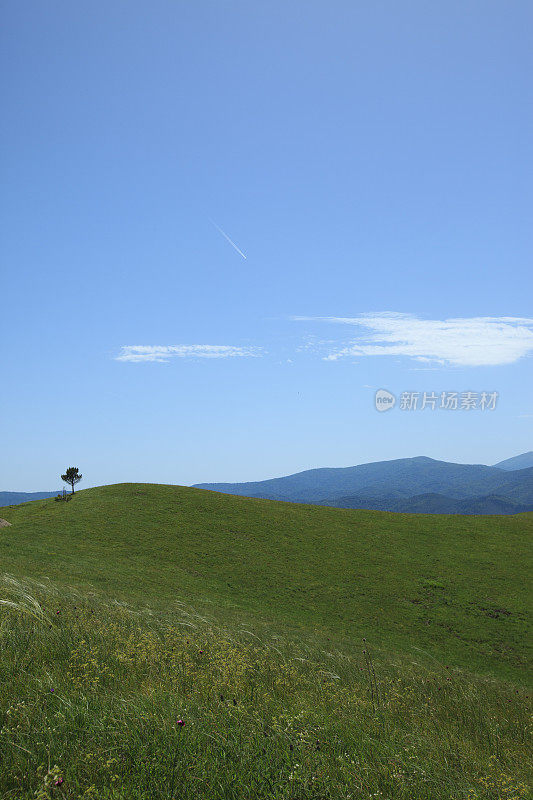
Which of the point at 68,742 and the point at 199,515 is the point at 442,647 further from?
the point at 199,515

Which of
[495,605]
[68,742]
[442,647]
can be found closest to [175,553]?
[442,647]

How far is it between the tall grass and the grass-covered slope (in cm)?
1010

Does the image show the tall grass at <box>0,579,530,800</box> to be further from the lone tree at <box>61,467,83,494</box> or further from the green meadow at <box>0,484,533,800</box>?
the lone tree at <box>61,467,83,494</box>

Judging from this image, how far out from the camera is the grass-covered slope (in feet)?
77.5

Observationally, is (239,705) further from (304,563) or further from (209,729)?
(304,563)

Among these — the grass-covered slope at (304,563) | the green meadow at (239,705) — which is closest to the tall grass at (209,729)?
the green meadow at (239,705)

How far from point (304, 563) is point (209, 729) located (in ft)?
99.0

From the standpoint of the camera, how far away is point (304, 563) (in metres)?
34.1

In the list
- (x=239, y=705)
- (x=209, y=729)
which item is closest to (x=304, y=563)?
(x=239, y=705)

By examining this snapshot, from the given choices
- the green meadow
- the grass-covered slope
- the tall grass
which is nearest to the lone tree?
the grass-covered slope

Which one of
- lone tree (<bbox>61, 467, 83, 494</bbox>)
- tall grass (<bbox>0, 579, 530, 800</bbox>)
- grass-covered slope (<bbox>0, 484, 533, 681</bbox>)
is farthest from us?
lone tree (<bbox>61, 467, 83, 494</bbox>)

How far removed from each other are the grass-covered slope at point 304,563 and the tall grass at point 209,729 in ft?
33.1

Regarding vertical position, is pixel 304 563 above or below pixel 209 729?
below

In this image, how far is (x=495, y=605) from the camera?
1107 inches
